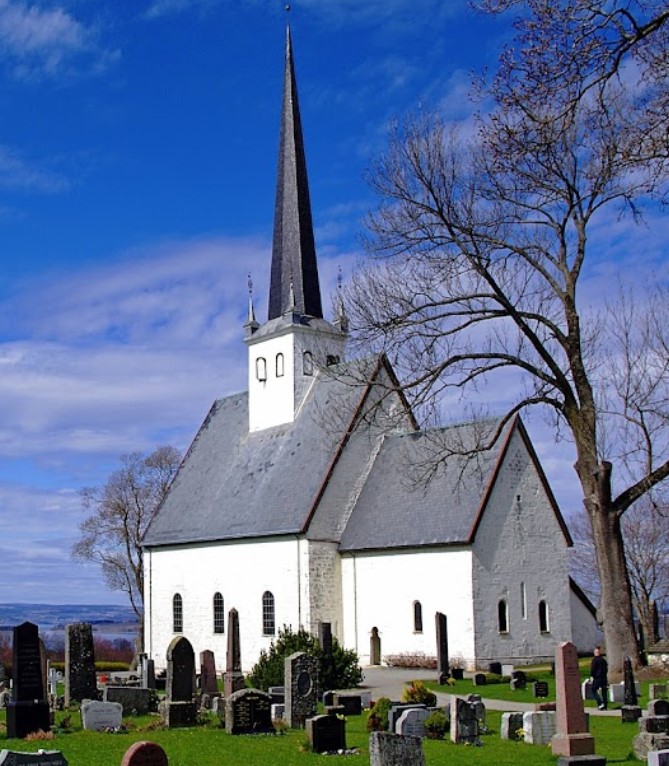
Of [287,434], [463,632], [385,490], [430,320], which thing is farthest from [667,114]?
[287,434]

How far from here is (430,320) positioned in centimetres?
2683

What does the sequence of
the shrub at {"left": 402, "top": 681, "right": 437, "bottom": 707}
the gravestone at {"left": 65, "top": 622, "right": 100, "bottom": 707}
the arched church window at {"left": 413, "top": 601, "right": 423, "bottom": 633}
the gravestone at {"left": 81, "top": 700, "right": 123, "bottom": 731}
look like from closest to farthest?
the gravestone at {"left": 81, "top": 700, "right": 123, "bottom": 731}
the shrub at {"left": 402, "top": 681, "right": 437, "bottom": 707}
the gravestone at {"left": 65, "top": 622, "right": 100, "bottom": 707}
the arched church window at {"left": 413, "top": 601, "right": 423, "bottom": 633}

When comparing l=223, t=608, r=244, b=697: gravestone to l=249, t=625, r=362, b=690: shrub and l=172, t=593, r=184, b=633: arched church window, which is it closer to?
l=249, t=625, r=362, b=690: shrub

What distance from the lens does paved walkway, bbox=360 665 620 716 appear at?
2378cm

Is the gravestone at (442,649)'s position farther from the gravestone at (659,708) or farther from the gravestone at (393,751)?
the gravestone at (393,751)

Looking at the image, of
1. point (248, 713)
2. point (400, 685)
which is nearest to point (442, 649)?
point (400, 685)

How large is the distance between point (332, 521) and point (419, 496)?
359 centimetres

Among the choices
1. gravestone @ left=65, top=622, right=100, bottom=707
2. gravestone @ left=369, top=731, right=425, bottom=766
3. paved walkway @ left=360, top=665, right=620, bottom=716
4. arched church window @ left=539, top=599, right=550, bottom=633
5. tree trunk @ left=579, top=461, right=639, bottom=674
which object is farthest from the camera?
arched church window @ left=539, top=599, right=550, bottom=633

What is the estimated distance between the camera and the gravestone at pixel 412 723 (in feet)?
58.1

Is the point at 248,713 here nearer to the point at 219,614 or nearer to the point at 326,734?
the point at 326,734

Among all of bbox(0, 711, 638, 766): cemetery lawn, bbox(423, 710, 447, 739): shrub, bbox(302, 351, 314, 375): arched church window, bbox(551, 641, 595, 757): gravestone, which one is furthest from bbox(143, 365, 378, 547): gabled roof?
bbox(551, 641, 595, 757): gravestone

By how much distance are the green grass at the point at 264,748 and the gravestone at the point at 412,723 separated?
1.02 ft

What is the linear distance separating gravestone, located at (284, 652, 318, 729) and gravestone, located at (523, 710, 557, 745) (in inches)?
182

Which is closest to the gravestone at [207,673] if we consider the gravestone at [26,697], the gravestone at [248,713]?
the gravestone at [248,713]
